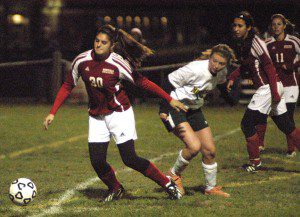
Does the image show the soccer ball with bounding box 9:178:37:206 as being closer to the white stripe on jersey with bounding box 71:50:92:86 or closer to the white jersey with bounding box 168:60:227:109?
the white stripe on jersey with bounding box 71:50:92:86

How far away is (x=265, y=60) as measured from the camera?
28.1 feet

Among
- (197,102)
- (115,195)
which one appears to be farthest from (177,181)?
(197,102)

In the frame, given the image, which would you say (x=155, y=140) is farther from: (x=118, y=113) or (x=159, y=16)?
(x=159, y=16)

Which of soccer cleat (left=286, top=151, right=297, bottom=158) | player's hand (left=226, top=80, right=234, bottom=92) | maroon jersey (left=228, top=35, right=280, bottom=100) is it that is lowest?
soccer cleat (left=286, top=151, right=297, bottom=158)

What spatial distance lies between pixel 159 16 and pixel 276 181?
1779 centimetres

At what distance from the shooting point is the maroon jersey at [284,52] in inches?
404

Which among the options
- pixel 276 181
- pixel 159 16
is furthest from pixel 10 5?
pixel 276 181

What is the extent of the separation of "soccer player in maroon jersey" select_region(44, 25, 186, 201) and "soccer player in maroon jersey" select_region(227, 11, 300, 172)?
1.74 m

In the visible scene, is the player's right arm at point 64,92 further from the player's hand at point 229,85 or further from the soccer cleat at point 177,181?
the player's hand at point 229,85

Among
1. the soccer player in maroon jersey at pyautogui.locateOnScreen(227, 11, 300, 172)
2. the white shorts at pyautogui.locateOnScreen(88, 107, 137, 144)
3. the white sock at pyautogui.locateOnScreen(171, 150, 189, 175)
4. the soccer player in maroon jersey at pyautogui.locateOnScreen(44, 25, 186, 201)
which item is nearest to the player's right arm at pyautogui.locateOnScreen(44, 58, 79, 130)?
the soccer player in maroon jersey at pyautogui.locateOnScreen(44, 25, 186, 201)

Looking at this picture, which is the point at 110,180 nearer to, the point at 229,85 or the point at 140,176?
the point at 140,176

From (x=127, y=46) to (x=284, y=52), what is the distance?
4.09 meters

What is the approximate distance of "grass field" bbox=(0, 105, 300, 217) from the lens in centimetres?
683

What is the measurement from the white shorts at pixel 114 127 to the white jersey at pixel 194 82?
74 cm
